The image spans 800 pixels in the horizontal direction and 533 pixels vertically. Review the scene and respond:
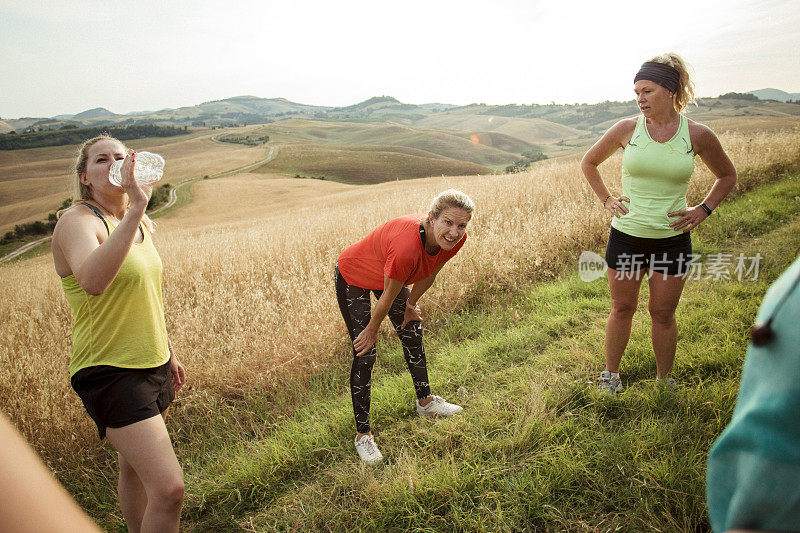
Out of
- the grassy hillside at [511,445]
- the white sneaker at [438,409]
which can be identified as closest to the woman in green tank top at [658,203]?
the grassy hillside at [511,445]

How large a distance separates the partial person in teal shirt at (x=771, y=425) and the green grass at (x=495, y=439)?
2.06m

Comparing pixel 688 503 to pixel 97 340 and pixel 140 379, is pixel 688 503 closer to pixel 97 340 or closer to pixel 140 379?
pixel 140 379

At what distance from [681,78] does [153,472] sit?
4.40 metres

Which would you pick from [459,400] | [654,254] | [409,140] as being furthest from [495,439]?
[409,140]

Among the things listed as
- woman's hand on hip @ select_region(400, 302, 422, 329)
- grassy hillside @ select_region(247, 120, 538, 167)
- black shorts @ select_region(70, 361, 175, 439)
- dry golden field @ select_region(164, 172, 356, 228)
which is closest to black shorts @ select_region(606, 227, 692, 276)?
woman's hand on hip @ select_region(400, 302, 422, 329)

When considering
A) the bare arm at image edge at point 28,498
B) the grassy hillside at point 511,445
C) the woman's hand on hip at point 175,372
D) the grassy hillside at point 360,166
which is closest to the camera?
the bare arm at image edge at point 28,498

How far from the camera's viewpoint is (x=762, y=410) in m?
0.63

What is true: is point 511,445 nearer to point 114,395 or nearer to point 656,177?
point 656,177

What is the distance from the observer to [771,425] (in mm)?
631

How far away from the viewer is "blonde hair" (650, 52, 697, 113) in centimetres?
308

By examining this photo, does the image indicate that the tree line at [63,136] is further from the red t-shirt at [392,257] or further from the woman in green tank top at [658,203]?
the woman in green tank top at [658,203]

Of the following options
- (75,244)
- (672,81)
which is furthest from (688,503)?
(75,244)

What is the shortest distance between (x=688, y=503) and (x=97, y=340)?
3515 millimetres

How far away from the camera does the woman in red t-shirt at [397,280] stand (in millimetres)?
2885
